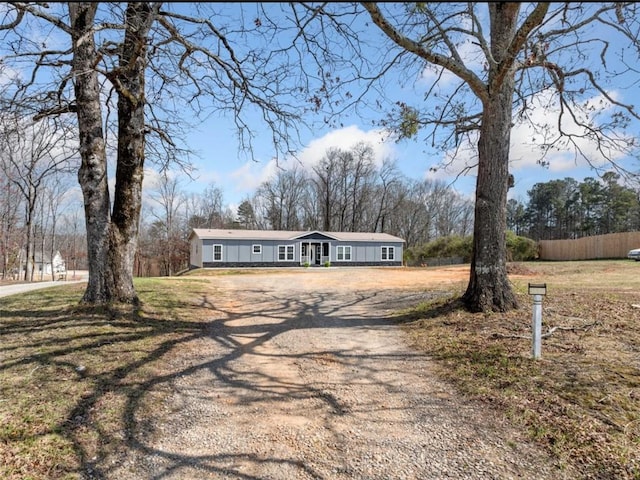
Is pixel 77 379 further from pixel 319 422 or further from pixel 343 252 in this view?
pixel 343 252

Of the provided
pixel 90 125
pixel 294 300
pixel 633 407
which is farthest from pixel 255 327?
pixel 633 407

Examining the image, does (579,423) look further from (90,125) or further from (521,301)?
(90,125)

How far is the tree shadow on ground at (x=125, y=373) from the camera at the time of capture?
96.0 inches

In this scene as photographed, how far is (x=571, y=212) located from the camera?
1757 inches

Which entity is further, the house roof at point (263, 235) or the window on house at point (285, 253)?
the window on house at point (285, 253)

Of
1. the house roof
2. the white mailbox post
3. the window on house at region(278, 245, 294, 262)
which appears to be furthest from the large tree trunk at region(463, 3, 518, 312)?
the window on house at region(278, 245, 294, 262)

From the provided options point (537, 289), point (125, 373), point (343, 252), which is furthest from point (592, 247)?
point (125, 373)

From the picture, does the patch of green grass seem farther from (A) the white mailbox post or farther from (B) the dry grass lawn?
(A) the white mailbox post

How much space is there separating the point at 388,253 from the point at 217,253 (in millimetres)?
14914

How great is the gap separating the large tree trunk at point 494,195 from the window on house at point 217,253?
23.5 m

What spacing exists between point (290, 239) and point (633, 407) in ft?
90.1

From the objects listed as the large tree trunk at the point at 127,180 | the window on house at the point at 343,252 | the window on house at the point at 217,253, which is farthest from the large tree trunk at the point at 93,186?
the window on house at the point at 343,252

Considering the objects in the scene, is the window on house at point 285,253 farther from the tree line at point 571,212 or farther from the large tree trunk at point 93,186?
the tree line at point 571,212

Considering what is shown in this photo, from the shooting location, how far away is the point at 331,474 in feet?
7.50
